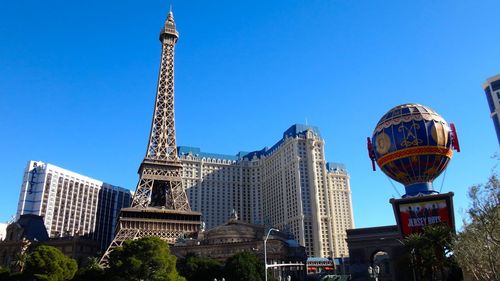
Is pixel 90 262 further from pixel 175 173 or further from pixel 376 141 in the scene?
pixel 376 141

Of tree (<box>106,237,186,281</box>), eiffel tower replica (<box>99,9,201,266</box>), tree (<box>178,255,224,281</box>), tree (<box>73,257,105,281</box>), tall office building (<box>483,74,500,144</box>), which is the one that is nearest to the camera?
tree (<box>106,237,186,281</box>)

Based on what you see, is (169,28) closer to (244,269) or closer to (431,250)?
(244,269)

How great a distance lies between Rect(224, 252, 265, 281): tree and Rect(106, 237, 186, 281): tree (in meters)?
9.83

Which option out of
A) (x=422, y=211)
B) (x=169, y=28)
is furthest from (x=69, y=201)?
(x=422, y=211)

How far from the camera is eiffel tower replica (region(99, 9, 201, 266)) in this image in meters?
95.7

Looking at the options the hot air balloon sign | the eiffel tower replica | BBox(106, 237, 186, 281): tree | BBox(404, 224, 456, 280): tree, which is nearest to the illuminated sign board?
the hot air balloon sign

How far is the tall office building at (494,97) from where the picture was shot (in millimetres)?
147688

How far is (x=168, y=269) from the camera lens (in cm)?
7044

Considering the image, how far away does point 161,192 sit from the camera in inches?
4368

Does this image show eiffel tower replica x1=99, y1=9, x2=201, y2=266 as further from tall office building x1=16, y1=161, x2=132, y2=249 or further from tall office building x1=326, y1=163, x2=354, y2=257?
tall office building x1=326, y1=163, x2=354, y2=257

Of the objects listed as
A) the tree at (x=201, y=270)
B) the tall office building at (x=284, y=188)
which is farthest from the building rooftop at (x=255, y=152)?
the tree at (x=201, y=270)

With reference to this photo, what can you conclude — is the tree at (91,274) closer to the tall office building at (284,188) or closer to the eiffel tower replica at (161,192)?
the eiffel tower replica at (161,192)

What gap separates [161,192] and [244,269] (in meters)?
43.6

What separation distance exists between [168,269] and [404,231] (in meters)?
39.1
